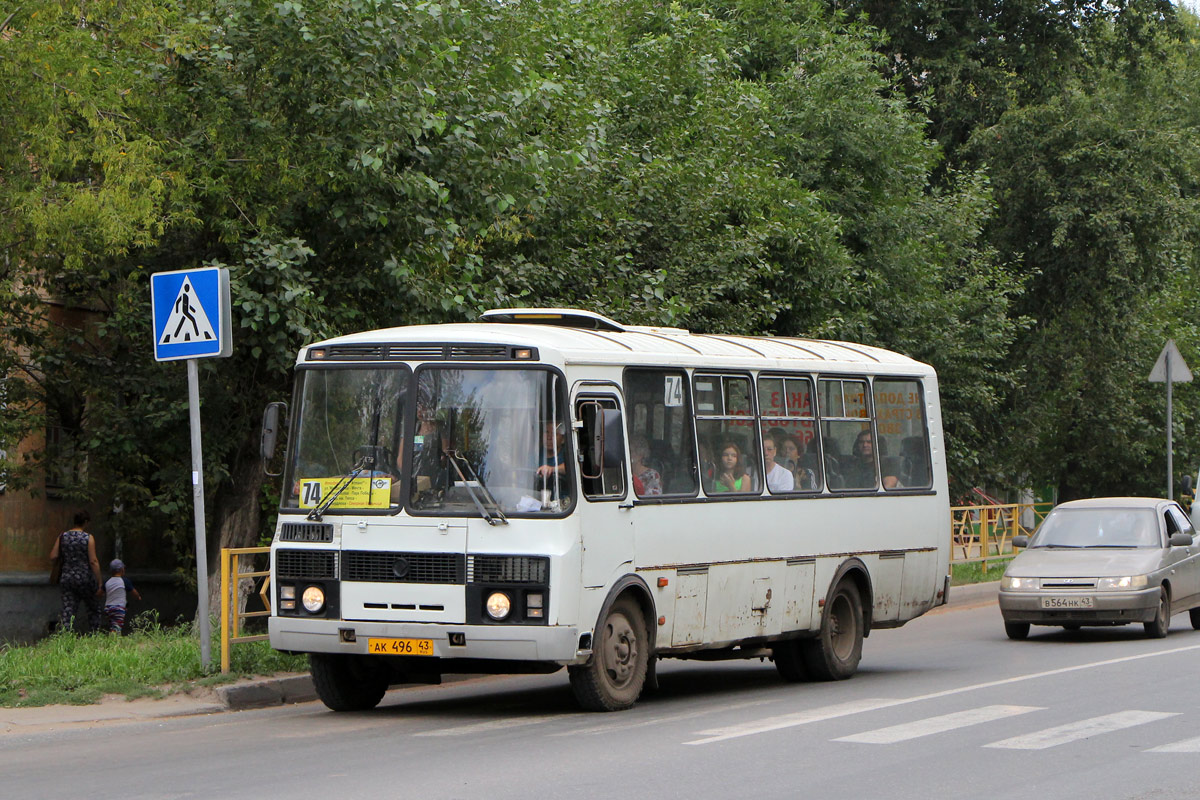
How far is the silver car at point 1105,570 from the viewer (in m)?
17.7

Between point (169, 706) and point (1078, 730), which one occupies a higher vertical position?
point (169, 706)

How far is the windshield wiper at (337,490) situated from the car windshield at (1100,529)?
34.7 feet

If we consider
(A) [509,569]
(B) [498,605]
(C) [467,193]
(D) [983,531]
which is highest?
(C) [467,193]

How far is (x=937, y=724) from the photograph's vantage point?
36.0 ft

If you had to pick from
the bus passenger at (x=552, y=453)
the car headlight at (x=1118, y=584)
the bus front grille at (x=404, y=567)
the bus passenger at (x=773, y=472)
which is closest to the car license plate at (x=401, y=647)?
the bus front grille at (x=404, y=567)

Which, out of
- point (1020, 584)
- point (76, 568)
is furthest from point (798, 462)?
point (76, 568)

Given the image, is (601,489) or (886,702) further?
(886,702)

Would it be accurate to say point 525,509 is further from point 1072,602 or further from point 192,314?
point 1072,602

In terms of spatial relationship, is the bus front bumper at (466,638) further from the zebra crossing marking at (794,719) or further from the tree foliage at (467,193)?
the tree foliage at (467,193)

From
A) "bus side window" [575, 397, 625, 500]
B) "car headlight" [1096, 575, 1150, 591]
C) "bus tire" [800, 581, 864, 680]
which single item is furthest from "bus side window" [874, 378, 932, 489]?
"bus side window" [575, 397, 625, 500]

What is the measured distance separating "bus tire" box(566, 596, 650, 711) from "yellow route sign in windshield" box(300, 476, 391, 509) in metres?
1.81

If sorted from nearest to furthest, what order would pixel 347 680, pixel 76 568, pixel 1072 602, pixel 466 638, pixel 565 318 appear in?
pixel 466 638
pixel 347 680
pixel 565 318
pixel 1072 602
pixel 76 568

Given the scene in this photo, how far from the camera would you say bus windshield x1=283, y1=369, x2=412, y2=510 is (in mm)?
11297

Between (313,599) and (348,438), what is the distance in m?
1.18
